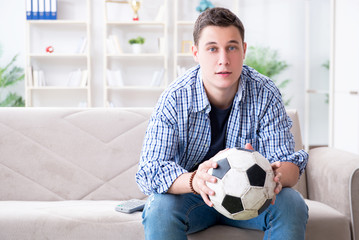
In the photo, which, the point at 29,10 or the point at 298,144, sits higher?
the point at 29,10

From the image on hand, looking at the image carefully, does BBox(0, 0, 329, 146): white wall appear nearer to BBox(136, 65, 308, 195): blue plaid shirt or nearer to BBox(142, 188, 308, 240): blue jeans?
BBox(136, 65, 308, 195): blue plaid shirt

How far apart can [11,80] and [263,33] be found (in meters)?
3.39

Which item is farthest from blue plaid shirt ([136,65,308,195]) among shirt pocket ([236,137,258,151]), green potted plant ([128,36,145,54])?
green potted plant ([128,36,145,54])

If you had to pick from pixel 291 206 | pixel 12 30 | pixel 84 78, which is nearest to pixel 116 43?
pixel 84 78

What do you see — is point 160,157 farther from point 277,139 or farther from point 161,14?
point 161,14

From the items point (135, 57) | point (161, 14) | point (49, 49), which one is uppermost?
point (161, 14)

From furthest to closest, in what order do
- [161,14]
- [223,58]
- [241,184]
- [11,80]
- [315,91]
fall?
[11,80] < [161,14] < [315,91] < [223,58] < [241,184]

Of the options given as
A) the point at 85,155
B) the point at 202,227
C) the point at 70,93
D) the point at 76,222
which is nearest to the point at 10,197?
the point at 85,155

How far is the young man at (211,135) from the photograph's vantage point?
147cm

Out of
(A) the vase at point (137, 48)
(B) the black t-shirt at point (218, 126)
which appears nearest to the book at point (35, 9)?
(A) the vase at point (137, 48)

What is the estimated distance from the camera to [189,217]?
157 centimetres

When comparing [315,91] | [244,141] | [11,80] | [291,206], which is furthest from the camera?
[11,80]

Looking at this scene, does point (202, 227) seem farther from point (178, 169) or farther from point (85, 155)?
point (85, 155)

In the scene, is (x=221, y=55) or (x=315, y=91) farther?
(x=315, y=91)
